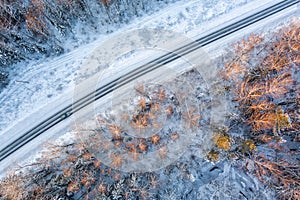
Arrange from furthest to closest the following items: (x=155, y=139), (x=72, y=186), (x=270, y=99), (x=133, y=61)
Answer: (x=133, y=61) < (x=155, y=139) < (x=270, y=99) < (x=72, y=186)

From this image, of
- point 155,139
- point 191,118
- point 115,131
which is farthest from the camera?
point 191,118

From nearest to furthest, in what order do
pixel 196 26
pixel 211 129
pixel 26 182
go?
pixel 26 182
pixel 211 129
pixel 196 26

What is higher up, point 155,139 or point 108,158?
point 108,158

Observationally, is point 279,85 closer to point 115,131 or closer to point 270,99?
point 270,99

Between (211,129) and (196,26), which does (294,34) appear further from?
(211,129)

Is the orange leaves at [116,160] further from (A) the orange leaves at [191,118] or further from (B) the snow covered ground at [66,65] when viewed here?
(B) the snow covered ground at [66,65]

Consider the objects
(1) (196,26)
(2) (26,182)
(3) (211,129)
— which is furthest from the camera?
(1) (196,26)

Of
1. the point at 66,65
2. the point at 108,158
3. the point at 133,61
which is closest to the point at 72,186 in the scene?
the point at 108,158

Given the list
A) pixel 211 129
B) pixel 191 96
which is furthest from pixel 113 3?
pixel 211 129
